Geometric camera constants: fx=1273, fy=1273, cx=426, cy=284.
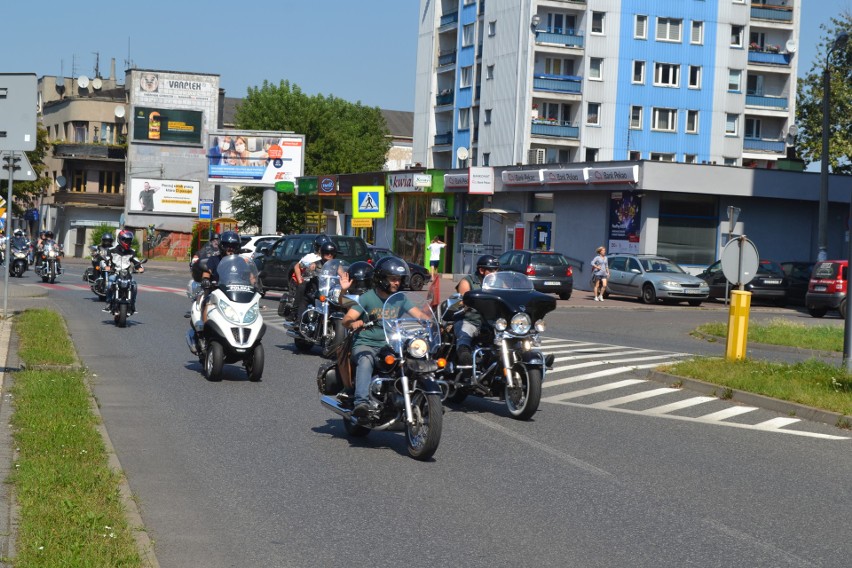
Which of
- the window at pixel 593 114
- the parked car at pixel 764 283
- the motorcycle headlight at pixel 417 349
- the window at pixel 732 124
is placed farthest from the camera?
the window at pixel 732 124

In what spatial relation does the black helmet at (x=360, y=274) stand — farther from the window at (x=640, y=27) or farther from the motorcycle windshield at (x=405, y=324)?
the window at (x=640, y=27)

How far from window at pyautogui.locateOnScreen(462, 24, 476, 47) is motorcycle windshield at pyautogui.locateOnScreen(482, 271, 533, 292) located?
6367cm

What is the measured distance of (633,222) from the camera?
47656mm

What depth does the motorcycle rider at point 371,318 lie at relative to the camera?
31.5ft

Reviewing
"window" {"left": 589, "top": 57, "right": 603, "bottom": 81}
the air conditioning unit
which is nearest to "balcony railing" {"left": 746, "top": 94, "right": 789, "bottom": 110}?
"window" {"left": 589, "top": 57, "right": 603, "bottom": 81}

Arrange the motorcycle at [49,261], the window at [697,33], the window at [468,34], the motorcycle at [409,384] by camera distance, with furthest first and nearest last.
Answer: the window at [468,34]
the window at [697,33]
the motorcycle at [49,261]
the motorcycle at [409,384]

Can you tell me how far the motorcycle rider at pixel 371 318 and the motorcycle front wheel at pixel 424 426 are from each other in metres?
0.42

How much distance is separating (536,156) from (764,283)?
98.5ft

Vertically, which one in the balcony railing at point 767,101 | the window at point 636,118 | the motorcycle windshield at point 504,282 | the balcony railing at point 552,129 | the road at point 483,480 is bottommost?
the road at point 483,480

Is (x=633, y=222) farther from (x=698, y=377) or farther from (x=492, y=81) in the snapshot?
(x=698, y=377)

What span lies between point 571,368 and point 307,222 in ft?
185

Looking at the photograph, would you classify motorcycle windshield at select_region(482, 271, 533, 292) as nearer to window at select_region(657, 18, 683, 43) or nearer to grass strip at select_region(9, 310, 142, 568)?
grass strip at select_region(9, 310, 142, 568)

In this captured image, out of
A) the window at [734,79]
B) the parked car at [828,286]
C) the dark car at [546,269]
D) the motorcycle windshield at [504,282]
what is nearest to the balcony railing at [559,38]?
the window at [734,79]

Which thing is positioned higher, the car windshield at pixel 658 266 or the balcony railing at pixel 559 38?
the balcony railing at pixel 559 38
